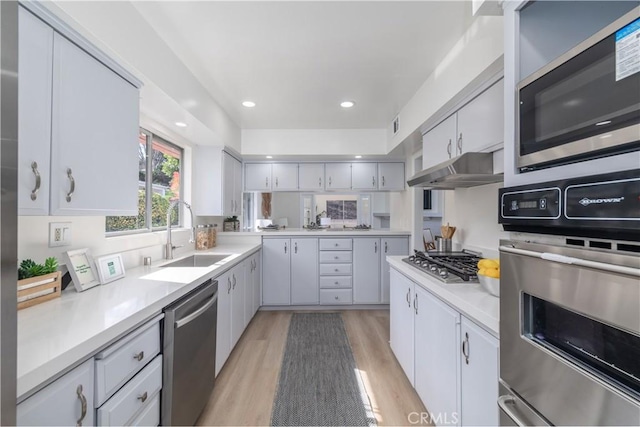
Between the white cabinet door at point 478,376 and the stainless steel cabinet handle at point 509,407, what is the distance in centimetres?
24

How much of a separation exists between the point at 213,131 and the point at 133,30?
121cm

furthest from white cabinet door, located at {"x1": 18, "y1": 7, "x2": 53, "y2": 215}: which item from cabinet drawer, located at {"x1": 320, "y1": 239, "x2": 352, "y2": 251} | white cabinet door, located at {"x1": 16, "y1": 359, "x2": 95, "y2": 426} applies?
cabinet drawer, located at {"x1": 320, "y1": 239, "x2": 352, "y2": 251}

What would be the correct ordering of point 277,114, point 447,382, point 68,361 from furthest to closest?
point 277,114
point 447,382
point 68,361

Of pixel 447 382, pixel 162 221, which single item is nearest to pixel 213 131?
pixel 162 221

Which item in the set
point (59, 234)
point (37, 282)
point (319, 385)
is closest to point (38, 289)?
point (37, 282)

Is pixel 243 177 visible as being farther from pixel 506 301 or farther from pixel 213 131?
pixel 506 301

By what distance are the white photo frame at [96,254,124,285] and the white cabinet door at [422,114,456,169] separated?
234cm

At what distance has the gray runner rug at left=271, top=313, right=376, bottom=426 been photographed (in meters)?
1.72

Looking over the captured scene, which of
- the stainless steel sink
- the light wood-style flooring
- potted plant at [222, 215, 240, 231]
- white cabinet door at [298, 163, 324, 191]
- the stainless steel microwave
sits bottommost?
the light wood-style flooring

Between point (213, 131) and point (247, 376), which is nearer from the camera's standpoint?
point (247, 376)

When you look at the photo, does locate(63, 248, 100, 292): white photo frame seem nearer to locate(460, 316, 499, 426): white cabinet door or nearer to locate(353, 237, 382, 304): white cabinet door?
locate(460, 316, 499, 426): white cabinet door

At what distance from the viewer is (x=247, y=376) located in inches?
84.7

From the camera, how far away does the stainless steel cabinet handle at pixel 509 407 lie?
2.37 ft

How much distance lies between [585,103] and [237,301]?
262 cm
